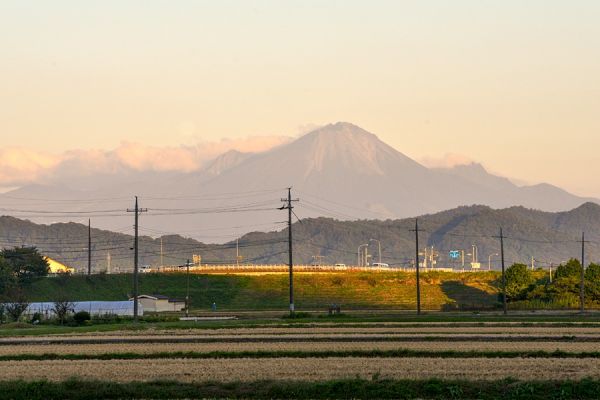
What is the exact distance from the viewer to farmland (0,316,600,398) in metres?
37.0

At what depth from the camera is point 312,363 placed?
149 feet

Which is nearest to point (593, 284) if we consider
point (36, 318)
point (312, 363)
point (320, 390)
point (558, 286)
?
point (558, 286)

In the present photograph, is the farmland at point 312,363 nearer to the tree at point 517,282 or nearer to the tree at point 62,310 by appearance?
the tree at point 62,310

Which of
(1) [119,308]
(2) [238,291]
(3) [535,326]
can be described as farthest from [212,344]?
(2) [238,291]

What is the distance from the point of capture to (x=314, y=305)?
150125mm

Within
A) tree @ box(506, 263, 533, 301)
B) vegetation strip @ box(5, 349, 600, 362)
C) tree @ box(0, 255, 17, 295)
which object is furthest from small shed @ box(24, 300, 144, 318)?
vegetation strip @ box(5, 349, 600, 362)

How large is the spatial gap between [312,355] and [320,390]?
13271mm

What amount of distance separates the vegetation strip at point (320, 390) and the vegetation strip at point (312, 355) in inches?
426

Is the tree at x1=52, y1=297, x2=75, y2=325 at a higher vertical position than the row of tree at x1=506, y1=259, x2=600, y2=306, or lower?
lower

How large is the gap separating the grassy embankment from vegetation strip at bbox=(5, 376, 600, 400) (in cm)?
10342

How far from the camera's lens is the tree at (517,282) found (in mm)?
145125

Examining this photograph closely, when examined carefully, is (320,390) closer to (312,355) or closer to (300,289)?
(312,355)

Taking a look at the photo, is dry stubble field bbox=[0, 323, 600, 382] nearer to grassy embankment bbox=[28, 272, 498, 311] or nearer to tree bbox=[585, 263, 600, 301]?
tree bbox=[585, 263, 600, 301]

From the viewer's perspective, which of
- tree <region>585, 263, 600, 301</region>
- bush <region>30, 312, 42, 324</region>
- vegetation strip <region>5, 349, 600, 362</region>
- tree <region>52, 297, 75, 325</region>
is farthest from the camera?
tree <region>585, 263, 600, 301</region>
